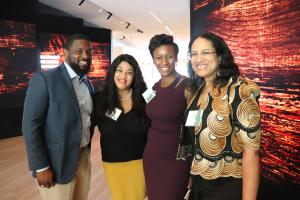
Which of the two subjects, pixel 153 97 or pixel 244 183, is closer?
pixel 244 183

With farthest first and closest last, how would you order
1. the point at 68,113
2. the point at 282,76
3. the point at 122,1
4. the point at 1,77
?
the point at 122,1 → the point at 1,77 → the point at 282,76 → the point at 68,113

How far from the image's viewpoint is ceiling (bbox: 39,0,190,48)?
658 centimetres

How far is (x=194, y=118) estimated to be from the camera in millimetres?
1403

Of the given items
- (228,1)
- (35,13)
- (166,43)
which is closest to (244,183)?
(166,43)

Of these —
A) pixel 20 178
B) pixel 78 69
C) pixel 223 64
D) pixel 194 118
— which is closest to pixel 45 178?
pixel 78 69

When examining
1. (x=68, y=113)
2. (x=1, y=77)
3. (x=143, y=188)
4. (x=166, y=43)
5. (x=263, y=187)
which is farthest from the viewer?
(x=1, y=77)

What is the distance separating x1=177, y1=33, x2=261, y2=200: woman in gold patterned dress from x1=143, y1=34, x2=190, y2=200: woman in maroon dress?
16.9 inches

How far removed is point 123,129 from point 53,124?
0.50 m

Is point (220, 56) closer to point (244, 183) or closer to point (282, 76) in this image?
point (244, 183)

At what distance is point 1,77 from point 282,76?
551 cm

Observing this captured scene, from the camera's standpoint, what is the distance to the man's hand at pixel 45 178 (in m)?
1.77

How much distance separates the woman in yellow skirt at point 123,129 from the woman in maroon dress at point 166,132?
0.38ft

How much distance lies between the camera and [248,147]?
1.21m

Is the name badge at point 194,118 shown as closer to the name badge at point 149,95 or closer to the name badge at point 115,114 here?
the name badge at point 149,95
